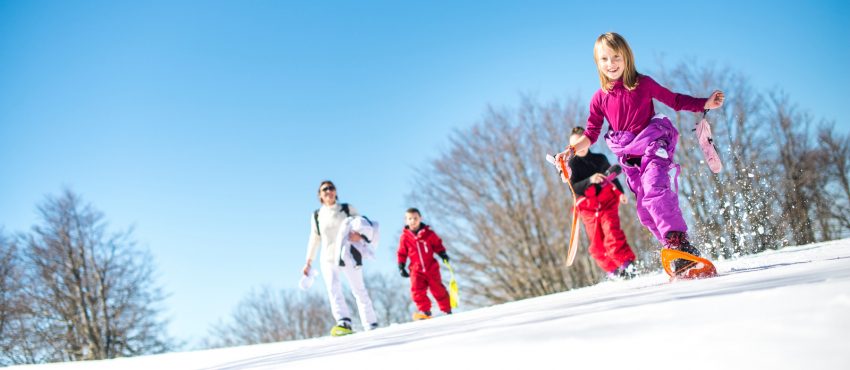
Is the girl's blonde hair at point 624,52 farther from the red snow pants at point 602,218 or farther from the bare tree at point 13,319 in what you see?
the bare tree at point 13,319

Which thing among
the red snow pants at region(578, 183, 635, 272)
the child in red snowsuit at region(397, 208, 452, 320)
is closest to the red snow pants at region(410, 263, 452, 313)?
the child in red snowsuit at region(397, 208, 452, 320)

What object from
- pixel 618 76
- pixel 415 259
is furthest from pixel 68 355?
pixel 618 76

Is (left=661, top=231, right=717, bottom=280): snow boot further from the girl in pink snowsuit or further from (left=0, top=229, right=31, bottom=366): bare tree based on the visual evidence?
(left=0, top=229, right=31, bottom=366): bare tree

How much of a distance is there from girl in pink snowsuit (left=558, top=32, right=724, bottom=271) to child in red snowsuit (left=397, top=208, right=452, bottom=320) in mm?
5243

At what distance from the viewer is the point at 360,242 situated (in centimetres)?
716

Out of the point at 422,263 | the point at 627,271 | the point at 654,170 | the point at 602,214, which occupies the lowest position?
the point at 627,271

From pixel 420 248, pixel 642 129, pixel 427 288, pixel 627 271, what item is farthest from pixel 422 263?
pixel 642 129

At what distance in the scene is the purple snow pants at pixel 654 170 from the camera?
345cm

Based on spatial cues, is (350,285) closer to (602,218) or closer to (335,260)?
(335,260)

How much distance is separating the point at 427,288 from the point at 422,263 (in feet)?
1.33

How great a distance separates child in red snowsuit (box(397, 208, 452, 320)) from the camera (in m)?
8.74

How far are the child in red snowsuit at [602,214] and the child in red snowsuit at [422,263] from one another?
274 cm

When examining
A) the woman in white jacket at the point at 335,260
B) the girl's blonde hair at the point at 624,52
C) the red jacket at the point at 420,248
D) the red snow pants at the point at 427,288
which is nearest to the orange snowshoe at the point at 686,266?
the girl's blonde hair at the point at 624,52

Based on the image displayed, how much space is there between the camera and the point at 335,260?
714 centimetres
